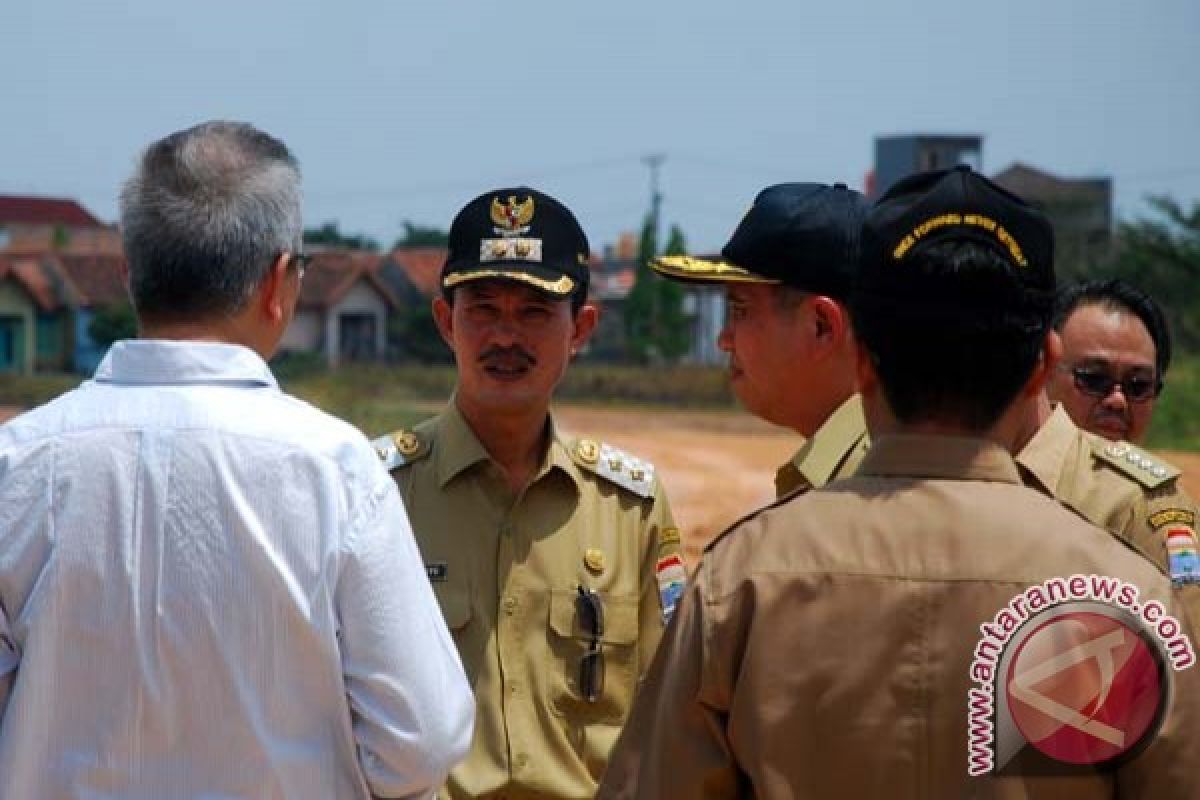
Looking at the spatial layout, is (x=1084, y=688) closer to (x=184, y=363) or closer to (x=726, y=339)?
(x=184, y=363)

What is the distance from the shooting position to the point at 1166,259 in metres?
49.3

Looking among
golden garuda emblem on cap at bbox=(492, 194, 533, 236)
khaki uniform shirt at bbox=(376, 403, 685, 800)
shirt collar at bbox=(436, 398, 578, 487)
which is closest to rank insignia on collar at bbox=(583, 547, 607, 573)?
khaki uniform shirt at bbox=(376, 403, 685, 800)

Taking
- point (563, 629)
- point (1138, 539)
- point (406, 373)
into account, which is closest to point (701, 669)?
point (1138, 539)

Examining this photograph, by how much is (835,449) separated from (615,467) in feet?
2.66

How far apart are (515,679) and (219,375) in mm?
1305

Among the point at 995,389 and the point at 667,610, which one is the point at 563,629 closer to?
the point at 667,610

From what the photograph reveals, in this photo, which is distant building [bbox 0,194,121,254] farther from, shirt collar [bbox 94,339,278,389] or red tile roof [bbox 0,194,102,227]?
shirt collar [bbox 94,339,278,389]

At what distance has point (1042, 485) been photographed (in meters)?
3.32

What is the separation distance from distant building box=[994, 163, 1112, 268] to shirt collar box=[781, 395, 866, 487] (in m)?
44.7

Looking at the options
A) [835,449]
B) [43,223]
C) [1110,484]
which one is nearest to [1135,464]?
[1110,484]

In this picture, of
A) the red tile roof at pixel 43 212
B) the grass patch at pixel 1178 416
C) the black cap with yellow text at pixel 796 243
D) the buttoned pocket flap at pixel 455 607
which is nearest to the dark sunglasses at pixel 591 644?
the buttoned pocket flap at pixel 455 607

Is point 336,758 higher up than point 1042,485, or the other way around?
point 1042,485

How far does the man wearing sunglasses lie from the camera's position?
487 cm

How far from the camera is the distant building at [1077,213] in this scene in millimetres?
53812
